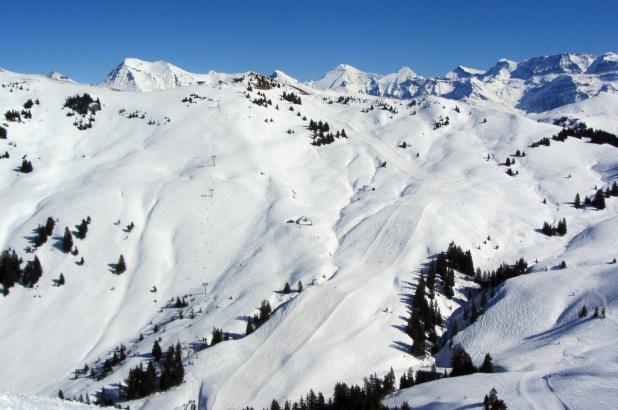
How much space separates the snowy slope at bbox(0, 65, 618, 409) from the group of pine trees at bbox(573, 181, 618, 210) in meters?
1.83

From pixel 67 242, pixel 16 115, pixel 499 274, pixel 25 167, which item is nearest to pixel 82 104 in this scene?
pixel 16 115

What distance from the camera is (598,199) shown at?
2859 inches

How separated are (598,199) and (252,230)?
171ft

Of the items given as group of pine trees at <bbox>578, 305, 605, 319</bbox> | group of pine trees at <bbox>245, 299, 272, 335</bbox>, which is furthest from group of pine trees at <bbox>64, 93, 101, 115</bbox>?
group of pine trees at <bbox>578, 305, 605, 319</bbox>

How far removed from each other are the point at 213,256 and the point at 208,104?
54.9 m

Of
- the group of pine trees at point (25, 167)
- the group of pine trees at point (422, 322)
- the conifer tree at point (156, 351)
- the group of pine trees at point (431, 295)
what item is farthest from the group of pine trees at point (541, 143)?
the group of pine trees at point (25, 167)

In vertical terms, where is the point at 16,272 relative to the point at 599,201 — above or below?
below

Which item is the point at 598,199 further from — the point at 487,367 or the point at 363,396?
the point at 363,396

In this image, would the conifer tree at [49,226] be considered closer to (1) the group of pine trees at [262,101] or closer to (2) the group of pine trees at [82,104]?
(2) the group of pine trees at [82,104]

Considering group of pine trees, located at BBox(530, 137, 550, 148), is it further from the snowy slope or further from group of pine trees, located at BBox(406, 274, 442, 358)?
group of pine trees, located at BBox(406, 274, 442, 358)

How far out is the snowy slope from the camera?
4375 centimetres

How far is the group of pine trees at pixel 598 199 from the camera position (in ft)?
238

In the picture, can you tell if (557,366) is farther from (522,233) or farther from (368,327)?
(522,233)

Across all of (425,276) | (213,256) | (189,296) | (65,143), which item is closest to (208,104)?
(65,143)
